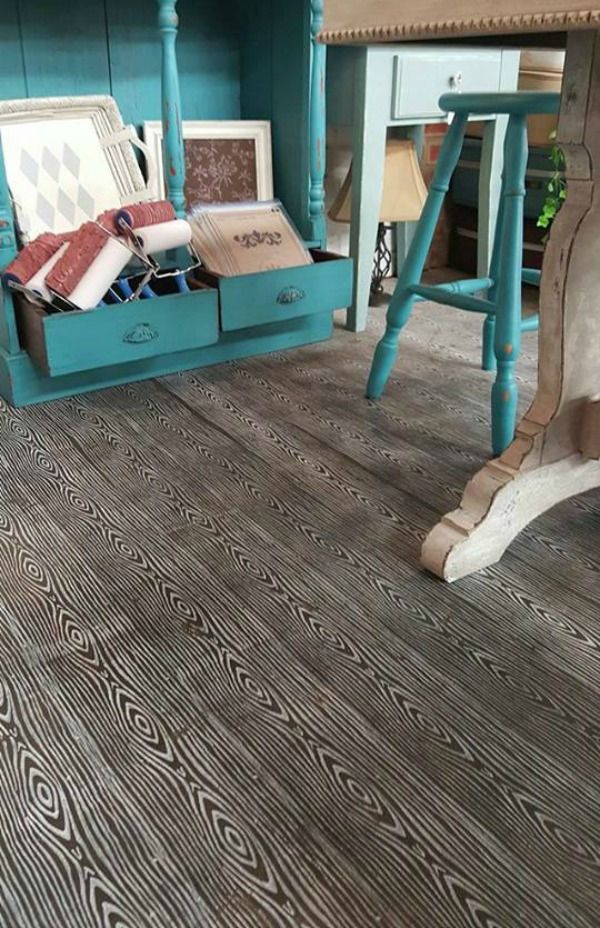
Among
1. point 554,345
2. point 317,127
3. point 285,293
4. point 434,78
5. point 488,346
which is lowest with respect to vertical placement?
point 488,346

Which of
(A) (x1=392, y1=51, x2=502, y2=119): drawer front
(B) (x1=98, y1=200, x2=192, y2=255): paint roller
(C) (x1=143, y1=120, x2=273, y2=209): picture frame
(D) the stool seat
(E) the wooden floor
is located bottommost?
(E) the wooden floor

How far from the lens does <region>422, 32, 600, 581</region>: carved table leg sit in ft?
3.95

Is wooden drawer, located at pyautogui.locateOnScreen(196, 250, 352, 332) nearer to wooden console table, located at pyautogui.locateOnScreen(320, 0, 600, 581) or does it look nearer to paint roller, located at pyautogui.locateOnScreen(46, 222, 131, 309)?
paint roller, located at pyautogui.locateOnScreen(46, 222, 131, 309)

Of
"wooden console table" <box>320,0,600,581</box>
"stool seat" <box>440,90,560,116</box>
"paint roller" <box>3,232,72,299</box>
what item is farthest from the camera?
"paint roller" <box>3,232,72,299</box>

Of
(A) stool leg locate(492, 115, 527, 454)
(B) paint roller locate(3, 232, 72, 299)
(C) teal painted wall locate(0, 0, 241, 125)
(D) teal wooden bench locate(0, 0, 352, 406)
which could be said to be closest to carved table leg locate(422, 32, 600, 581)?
(A) stool leg locate(492, 115, 527, 454)

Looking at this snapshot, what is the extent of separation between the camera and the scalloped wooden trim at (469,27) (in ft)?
3.02

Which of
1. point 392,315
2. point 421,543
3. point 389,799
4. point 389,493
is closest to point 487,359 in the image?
point 392,315

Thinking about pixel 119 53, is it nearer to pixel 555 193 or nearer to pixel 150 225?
pixel 150 225

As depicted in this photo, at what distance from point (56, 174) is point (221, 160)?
0.52 metres

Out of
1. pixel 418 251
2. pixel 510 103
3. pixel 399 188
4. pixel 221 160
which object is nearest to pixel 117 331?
pixel 418 251

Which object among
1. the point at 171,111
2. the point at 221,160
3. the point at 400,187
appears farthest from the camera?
the point at 400,187

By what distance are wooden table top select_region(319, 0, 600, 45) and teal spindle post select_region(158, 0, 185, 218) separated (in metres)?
0.84

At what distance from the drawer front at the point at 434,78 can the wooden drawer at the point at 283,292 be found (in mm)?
477

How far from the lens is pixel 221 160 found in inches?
96.0
